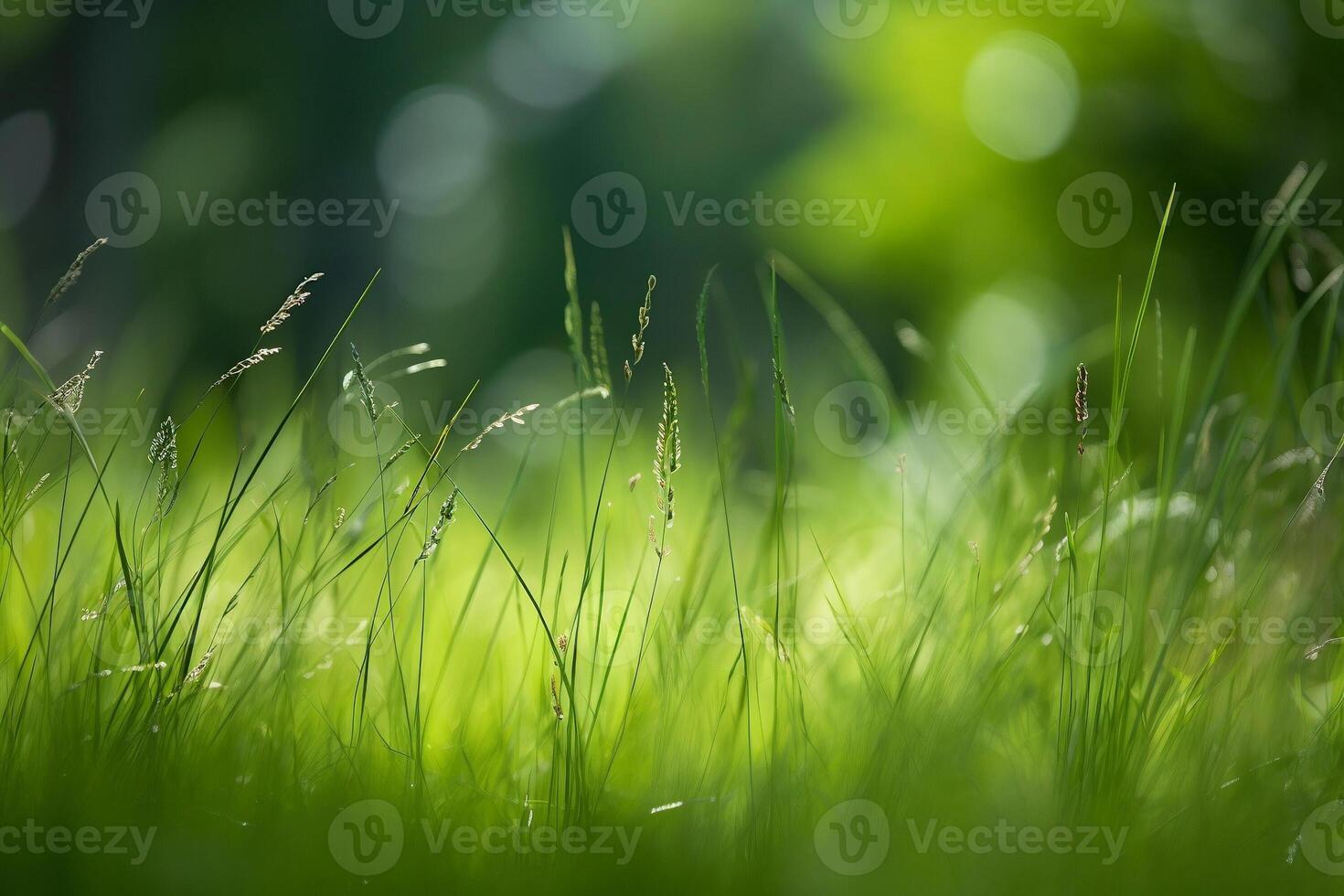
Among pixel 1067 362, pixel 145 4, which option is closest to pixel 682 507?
pixel 1067 362

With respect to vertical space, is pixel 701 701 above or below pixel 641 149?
below

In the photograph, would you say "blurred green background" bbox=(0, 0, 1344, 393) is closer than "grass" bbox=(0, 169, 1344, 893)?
No

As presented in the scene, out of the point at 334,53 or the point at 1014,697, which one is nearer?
the point at 1014,697

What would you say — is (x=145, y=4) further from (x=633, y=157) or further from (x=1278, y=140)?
(x=1278, y=140)

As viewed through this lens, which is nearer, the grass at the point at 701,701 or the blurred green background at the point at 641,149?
the grass at the point at 701,701

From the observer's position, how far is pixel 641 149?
19.8 ft

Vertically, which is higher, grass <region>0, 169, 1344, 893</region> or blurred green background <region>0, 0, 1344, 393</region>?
blurred green background <region>0, 0, 1344, 393</region>

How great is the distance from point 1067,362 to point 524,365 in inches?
195

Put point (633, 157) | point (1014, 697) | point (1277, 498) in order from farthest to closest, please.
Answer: point (633, 157)
point (1277, 498)
point (1014, 697)

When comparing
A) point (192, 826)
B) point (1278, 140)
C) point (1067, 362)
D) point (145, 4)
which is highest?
point (145, 4)

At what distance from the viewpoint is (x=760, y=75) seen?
5.61m

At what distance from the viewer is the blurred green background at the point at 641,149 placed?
2.48 metres

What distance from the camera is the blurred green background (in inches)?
97.7

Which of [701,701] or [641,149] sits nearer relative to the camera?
[701,701]
